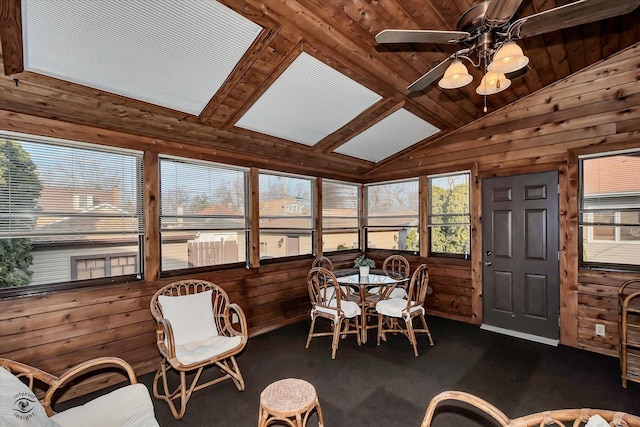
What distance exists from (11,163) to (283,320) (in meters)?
3.37

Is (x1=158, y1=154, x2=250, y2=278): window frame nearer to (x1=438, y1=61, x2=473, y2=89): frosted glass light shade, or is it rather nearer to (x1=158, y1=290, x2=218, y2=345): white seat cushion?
(x1=158, y1=290, x2=218, y2=345): white seat cushion

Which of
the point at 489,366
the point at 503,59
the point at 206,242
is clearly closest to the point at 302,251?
the point at 206,242

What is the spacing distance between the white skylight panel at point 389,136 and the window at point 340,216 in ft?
2.49

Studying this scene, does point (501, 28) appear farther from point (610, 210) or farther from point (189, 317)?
point (189, 317)

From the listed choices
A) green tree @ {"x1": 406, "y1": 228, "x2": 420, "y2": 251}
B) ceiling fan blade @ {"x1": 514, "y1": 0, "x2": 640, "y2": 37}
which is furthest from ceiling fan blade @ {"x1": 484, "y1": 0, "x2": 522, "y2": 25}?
green tree @ {"x1": 406, "y1": 228, "x2": 420, "y2": 251}

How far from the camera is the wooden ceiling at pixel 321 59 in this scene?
2.13m

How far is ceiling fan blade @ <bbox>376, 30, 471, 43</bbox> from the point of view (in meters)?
1.80

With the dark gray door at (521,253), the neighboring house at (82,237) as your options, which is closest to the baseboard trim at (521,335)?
the dark gray door at (521,253)

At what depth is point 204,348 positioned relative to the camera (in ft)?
8.64

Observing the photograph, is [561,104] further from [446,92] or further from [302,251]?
[302,251]

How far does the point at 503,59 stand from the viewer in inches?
73.0

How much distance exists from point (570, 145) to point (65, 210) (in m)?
5.36

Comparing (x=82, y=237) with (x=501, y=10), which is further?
(x=82, y=237)

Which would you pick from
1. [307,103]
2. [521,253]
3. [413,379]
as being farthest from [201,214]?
[521,253]
